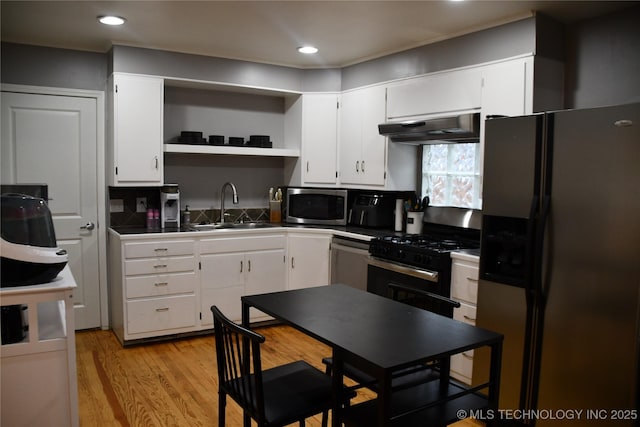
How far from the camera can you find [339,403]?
176cm

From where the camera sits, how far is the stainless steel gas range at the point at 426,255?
3.27m

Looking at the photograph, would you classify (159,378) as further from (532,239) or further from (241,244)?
(532,239)

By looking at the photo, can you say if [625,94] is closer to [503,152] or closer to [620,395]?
[503,152]

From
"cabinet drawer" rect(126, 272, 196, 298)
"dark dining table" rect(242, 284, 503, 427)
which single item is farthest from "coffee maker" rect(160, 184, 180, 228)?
"dark dining table" rect(242, 284, 503, 427)

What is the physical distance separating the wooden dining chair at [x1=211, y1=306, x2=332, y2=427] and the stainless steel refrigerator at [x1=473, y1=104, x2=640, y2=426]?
45.7 inches

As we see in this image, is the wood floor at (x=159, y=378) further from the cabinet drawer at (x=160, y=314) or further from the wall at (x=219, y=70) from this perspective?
the wall at (x=219, y=70)

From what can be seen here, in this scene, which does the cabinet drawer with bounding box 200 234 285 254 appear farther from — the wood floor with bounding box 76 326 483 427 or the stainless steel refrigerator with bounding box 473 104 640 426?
the stainless steel refrigerator with bounding box 473 104 640 426

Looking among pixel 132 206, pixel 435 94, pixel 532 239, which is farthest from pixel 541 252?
pixel 132 206

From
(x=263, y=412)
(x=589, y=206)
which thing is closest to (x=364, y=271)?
(x=589, y=206)

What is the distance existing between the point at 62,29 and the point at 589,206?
3.59m

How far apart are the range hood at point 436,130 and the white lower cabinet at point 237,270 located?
4.53 feet

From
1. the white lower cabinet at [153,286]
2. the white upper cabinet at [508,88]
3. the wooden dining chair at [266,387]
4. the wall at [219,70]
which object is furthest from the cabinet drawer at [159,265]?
the white upper cabinet at [508,88]

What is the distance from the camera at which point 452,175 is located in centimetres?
411

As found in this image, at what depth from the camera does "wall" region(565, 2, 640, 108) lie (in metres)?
2.97
